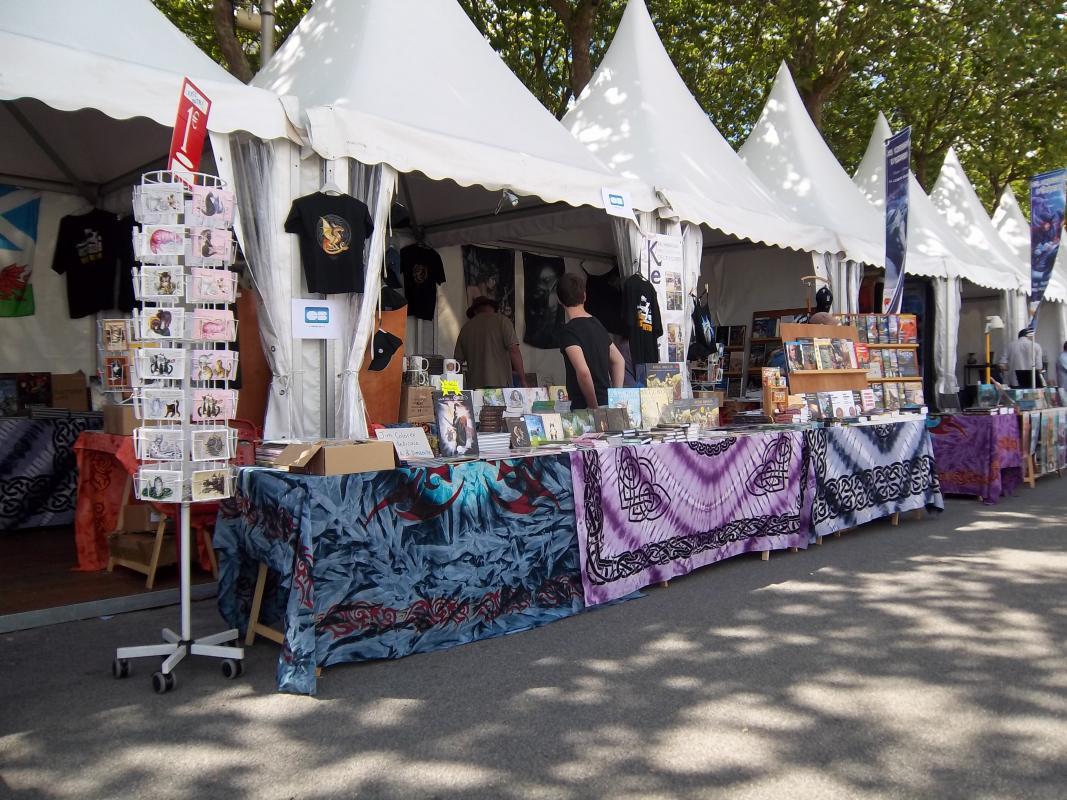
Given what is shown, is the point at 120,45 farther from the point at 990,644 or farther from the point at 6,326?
the point at 990,644

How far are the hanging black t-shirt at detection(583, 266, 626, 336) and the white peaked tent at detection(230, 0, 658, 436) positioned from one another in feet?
11.0

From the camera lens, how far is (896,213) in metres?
8.06

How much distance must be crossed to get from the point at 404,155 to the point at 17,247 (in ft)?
11.9

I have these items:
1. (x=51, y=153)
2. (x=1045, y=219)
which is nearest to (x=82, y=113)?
(x=51, y=153)

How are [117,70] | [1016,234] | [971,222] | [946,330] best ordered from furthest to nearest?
[1016,234], [971,222], [946,330], [117,70]

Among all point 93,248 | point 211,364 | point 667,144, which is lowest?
point 211,364

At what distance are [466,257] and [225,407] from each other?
19.2 feet

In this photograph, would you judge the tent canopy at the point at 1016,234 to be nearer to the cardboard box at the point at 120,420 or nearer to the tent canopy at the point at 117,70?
the tent canopy at the point at 117,70

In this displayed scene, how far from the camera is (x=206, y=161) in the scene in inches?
217

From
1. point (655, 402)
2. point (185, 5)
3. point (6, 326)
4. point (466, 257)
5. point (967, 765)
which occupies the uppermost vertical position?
point (185, 5)

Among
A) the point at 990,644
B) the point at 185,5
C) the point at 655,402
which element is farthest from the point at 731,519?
the point at 185,5

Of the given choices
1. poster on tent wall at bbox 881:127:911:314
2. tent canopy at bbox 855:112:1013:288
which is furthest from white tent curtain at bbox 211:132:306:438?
tent canopy at bbox 855:112:1013:288

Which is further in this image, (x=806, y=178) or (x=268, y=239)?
(x=806, y=178)

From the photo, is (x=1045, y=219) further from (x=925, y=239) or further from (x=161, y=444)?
(x=161, y=444)
